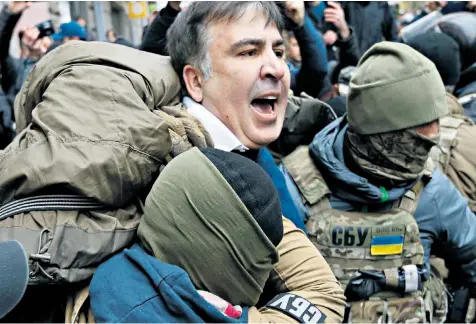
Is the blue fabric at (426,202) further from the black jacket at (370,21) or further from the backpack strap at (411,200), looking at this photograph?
the black jacket at (370,21)

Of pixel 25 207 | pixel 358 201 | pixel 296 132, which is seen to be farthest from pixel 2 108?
pixel 25 207

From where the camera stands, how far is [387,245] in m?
2.60

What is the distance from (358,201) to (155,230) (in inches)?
55.5

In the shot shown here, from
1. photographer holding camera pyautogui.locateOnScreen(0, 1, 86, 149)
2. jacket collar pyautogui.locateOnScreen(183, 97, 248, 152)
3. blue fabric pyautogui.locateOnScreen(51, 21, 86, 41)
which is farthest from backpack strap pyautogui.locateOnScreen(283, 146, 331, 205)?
blue fabric pyautogui.locateOnScreen(51, 21, 86, 41)

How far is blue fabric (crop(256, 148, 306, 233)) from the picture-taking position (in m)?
2.07

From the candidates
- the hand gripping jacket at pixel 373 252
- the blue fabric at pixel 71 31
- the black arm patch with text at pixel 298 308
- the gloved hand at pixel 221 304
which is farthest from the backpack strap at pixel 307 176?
the blue fabric at pixel 71 31

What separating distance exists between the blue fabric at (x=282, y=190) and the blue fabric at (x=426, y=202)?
1.72ft

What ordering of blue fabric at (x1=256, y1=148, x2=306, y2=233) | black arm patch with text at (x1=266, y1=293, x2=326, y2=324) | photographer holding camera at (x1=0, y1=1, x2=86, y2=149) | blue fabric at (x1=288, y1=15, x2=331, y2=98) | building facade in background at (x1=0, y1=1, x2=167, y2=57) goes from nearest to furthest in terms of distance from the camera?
black arm patch with text at (x1=266, y1=293, x2=326, y2=324) < blue fabric at (x1=256, y1=148, x2=306, y2=233) < blue fabric at (x1=288, y1=15, x2=331, y2=98) < photographer holding camera at (x1=0, y1=1, x2=86, y2=149) < building facade in background at (x1=0, y1=1, x2=167, y2=57)

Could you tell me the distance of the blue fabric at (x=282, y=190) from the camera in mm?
2074

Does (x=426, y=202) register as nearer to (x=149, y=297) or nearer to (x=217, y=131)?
(x=217, y=131)

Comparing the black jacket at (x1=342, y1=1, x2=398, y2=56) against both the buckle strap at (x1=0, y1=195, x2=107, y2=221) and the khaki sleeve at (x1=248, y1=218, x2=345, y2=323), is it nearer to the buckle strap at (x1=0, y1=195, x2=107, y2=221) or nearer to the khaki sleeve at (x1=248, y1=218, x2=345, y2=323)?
the khaki sleeve at (x1=248, y1=218, x2=345, y2=323)

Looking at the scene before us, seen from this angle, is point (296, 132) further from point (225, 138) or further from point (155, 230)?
point (155, 230)

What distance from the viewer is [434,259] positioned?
3176 millimetres

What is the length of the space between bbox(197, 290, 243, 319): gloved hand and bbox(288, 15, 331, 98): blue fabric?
199 centimetres
